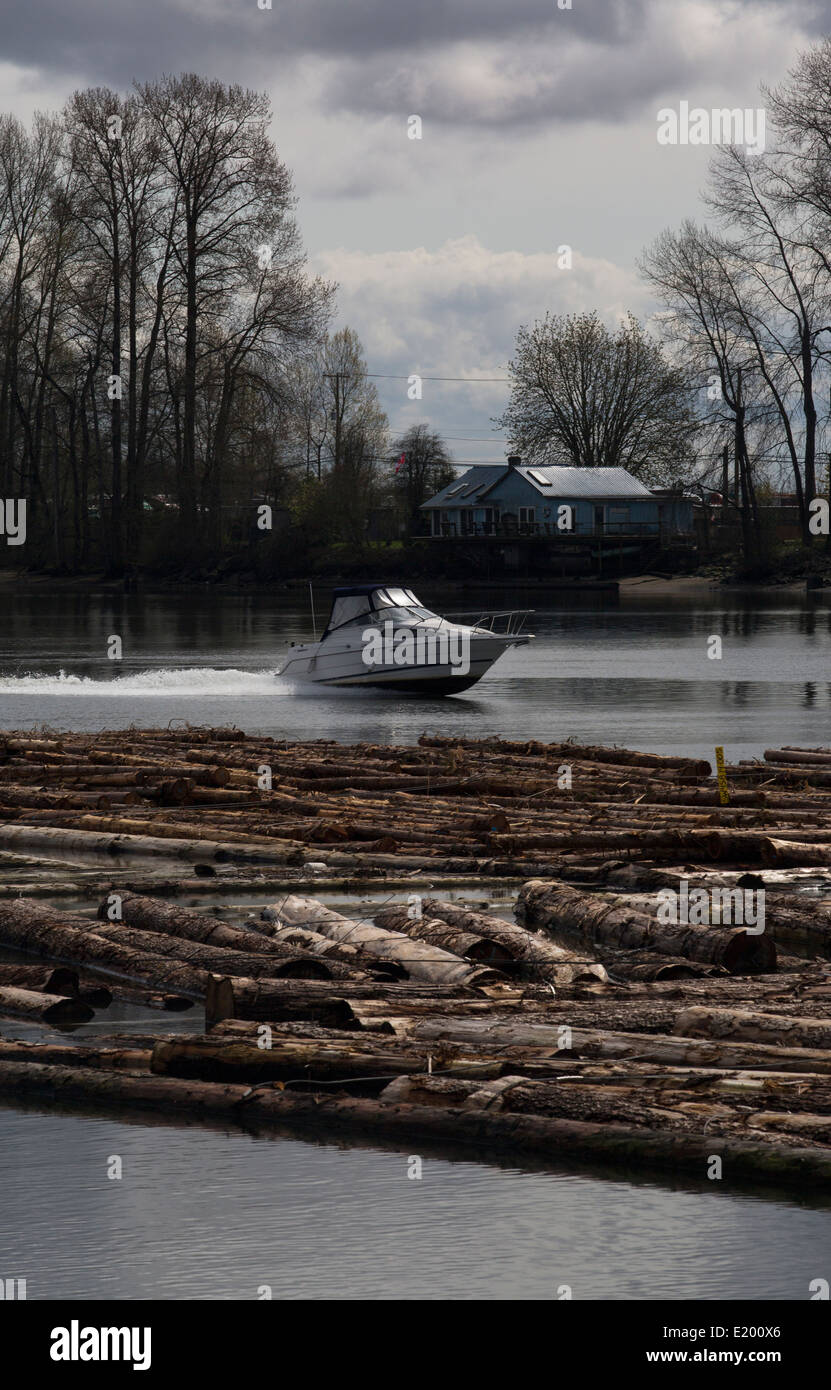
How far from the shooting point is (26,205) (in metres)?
91.5

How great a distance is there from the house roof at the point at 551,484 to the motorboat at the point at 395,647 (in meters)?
69.8

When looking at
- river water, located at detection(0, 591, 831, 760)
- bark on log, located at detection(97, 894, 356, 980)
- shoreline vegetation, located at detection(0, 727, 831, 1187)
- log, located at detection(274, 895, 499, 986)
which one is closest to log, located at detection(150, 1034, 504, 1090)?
shoreline vegetation, located at detection(0, 727, 831, 1187)

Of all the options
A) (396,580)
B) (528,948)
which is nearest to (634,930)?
(528,948)

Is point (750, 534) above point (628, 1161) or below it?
above

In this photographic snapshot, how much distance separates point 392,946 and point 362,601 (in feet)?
96.7

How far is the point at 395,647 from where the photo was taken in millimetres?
40250

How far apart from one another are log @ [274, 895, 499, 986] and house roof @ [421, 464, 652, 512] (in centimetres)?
9819

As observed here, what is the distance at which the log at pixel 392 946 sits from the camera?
10.4m

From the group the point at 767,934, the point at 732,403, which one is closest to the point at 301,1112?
the point at 767,934

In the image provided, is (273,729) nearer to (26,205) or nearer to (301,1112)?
(301,1112)

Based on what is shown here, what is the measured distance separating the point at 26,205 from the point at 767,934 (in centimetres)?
8843

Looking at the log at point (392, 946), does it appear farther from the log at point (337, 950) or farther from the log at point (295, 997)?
the log at point (295, 997)

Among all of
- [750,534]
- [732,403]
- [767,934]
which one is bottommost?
[767,934]

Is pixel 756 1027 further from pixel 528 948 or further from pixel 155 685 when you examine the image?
pixel 155 685
